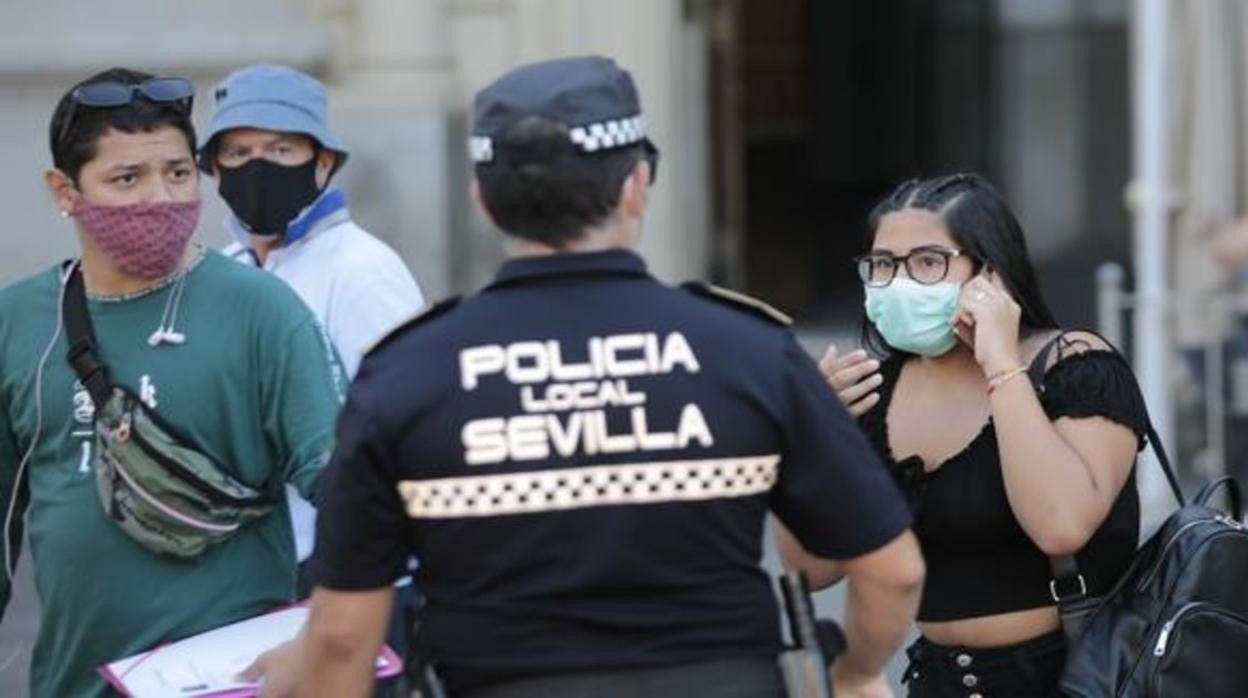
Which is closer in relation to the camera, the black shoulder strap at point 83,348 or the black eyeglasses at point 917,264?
the black shoulder strap at point 83,348

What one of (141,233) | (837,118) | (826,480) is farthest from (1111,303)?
(826,480)

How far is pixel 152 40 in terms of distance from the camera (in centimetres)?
1127

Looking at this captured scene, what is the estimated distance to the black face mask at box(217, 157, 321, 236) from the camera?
531 centimetres

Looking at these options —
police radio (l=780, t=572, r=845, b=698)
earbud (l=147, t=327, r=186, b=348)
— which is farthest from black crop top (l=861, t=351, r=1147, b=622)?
earbud (l=147, t=327, r=186, b=348)

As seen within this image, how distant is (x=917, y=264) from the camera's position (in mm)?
4441

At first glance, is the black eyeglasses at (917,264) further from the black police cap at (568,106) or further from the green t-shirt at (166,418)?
the black police cap at (568,106)

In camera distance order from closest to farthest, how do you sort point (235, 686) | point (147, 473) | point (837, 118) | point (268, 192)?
point (235, 686) → point (147, 473) → point (268, 192) → point (837, 118)

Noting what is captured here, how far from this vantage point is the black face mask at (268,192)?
17.4 feet

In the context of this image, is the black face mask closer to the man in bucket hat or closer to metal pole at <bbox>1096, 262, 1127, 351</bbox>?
the man in bucket hat

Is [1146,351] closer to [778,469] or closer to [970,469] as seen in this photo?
[970,469]

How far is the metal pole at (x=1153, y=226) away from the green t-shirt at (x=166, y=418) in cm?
626

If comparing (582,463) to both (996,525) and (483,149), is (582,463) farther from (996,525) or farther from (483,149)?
(996,525)

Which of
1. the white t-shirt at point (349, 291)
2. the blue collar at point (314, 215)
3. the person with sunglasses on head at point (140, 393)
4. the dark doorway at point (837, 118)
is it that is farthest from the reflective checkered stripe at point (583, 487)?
the dark doorway at point (837, 118)

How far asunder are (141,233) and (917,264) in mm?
1296
